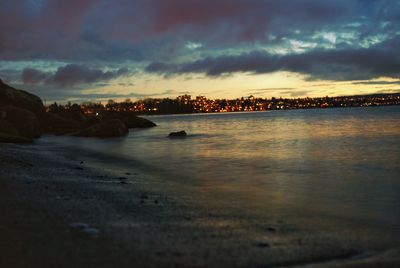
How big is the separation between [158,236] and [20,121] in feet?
92.8

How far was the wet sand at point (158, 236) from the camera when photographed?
16.9 ft

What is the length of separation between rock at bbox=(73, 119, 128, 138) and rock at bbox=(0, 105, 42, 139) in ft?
15.9

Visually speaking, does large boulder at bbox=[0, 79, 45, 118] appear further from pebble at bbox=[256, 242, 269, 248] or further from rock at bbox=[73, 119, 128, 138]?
pebble at bbox=[256, 242, 269, 248]

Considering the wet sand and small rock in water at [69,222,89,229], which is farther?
small rock in water at [69,222,89,229]

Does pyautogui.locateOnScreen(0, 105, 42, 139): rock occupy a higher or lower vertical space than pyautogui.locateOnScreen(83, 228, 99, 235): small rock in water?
higher

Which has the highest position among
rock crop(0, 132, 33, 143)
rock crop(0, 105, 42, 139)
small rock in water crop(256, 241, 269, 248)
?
rock crop(0, 105, 42, 139)

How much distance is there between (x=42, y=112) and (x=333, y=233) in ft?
138

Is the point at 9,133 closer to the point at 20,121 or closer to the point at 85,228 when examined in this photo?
the point at 20,121

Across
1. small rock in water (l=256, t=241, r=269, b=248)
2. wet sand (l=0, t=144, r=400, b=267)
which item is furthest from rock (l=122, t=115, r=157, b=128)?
small rock in water (l=256, t=241, r=269, b=248)

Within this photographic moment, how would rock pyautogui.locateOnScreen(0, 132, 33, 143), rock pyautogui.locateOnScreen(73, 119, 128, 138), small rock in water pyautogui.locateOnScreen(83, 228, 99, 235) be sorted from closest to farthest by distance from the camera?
small rock in water pyautogui.locateOnScreen(83, 228, 99, 235)
rock pyautogui.locateOnScreen(0, 132, 33, 143)
rock pyautogui.locateOnScreen(73, 119, 128, 138)

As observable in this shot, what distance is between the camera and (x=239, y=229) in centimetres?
689

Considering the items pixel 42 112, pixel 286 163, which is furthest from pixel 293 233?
pixel 42 112

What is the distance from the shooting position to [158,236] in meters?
6.28

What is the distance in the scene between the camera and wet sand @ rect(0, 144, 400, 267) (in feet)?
16.9
